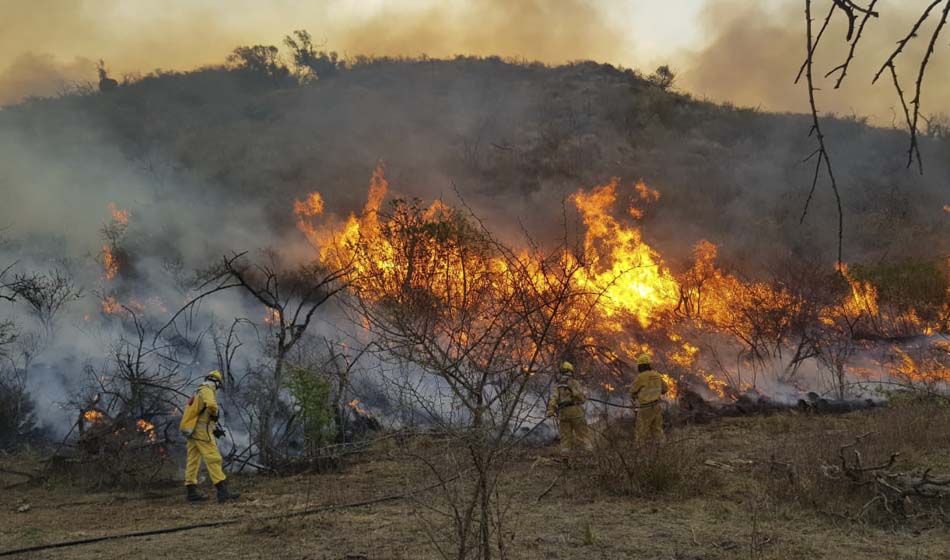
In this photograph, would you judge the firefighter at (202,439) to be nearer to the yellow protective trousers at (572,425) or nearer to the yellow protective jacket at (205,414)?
the yellow protective jacket at (205,414)

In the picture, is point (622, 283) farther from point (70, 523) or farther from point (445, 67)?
point (445, 67)

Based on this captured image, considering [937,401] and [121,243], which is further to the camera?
[121,243]

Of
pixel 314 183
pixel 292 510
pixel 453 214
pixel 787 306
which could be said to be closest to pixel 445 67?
pixel 314 183

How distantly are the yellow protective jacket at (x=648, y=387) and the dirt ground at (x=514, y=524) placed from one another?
1.41 meters

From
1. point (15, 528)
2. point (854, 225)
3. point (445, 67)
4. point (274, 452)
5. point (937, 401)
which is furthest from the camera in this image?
point (445, 67)

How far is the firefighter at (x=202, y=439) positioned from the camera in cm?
943

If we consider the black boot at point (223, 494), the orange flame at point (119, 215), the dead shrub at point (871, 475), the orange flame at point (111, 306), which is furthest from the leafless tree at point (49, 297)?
the dead shrub at point (871, 475)

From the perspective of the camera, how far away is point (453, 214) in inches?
803

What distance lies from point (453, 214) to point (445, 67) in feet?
96.0

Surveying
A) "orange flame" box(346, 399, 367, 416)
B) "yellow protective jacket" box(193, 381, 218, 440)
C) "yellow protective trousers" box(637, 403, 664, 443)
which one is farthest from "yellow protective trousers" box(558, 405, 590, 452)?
"yellow protective jacket" box(193, 381, 218, 440)

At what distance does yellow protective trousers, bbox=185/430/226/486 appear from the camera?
941cm

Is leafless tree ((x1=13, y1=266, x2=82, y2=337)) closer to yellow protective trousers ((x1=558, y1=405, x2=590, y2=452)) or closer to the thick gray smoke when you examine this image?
the thick gray smoke

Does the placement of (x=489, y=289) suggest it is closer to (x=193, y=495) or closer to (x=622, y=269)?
(x=193, y=495)

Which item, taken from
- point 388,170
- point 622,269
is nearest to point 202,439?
point 622,269
